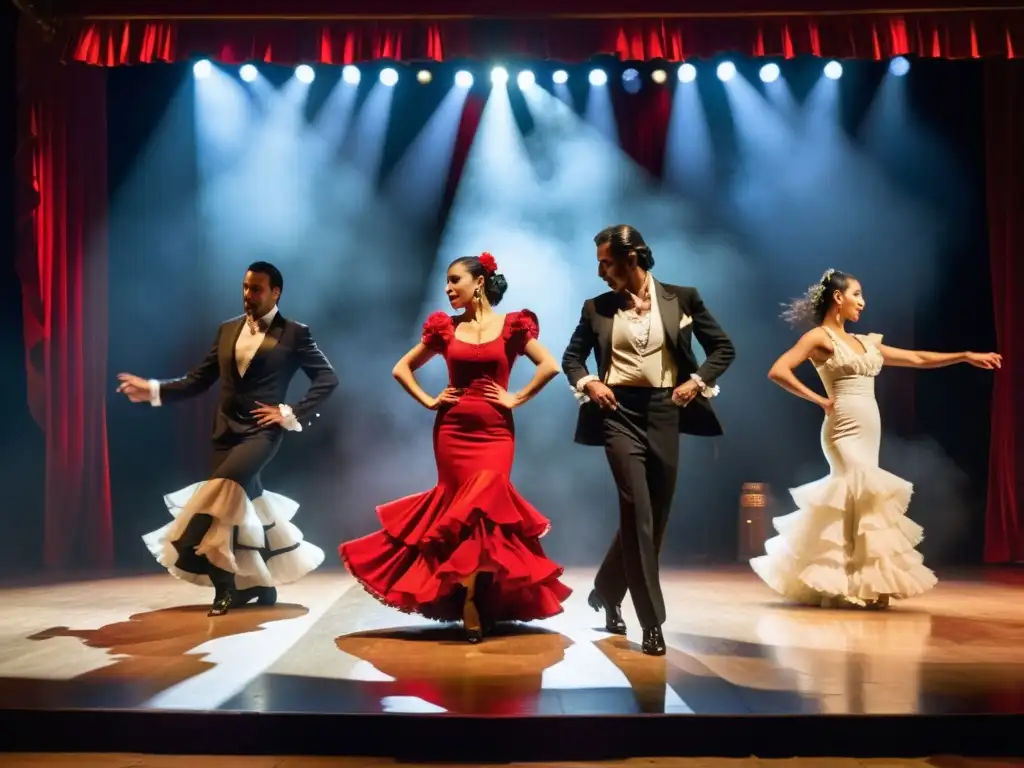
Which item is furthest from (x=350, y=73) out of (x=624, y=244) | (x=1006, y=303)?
(x=1006, y=303)

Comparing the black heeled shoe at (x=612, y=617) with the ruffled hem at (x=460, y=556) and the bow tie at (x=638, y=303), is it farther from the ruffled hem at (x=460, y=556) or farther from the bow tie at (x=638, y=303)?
the bow tie at (x=638, y=303)

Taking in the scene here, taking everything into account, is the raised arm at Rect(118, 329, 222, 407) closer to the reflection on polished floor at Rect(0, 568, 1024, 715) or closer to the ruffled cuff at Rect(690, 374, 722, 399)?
the reflection on polished floor at Rect(0, 568, 1024, 715)

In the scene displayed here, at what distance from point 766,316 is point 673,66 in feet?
6.21

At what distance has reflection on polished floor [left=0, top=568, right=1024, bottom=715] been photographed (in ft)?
10.7

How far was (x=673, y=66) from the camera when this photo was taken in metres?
7.55

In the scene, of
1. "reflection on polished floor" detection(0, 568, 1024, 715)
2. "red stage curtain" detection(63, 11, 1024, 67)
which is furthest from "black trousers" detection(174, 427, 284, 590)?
"red stage curtain" detection(63, 11, 1024, 67)

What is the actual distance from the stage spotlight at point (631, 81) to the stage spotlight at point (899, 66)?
175 centimetres

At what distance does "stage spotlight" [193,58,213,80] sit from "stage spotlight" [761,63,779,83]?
3.90m

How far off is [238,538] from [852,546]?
3.05m

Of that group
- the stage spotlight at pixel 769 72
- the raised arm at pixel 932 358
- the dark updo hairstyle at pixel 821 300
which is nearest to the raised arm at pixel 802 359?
the dark updo hairstyle at pixel 821 300

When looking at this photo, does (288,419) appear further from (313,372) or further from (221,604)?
(221,604)

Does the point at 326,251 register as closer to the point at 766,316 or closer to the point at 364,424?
the point at 364,424

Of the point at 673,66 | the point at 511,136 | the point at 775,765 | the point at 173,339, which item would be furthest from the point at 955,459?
the point at 173,339

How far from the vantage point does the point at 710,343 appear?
4301 mm
